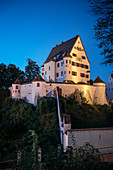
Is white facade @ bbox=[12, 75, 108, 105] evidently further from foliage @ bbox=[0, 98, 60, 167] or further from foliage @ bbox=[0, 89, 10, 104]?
foliage @ bbox=[0, 98, 60, 167]

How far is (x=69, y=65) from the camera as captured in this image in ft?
95.3

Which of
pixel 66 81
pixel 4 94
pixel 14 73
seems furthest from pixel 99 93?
pixel 14 73

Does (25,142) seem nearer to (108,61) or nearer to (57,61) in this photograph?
(108,61)

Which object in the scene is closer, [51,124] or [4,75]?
[51,124]

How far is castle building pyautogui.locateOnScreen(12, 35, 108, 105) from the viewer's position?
23375 millimetres

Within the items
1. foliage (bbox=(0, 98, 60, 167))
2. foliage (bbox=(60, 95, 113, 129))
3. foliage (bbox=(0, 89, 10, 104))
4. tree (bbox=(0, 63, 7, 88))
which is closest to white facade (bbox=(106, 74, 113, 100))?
foliage (bbox=(60, 95, 113, 129))

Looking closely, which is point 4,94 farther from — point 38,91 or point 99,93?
point 99,93

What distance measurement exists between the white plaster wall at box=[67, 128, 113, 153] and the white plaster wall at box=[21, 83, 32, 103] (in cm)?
1334

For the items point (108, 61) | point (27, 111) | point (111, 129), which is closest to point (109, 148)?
point (111, 129)

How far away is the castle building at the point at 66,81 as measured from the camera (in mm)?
23375

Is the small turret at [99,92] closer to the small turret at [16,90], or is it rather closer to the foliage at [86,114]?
the foliage at [86,114]

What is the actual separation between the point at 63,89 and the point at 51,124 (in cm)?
893

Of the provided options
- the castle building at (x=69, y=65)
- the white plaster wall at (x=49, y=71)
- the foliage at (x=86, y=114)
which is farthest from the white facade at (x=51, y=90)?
the white plaster wall at (x=49, y=71)

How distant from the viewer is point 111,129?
14367 millimetres
